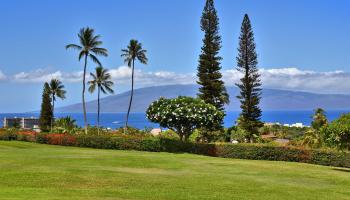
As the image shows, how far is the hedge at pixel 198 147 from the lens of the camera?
4044cm

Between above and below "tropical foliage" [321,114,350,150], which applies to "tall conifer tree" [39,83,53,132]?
Result: above

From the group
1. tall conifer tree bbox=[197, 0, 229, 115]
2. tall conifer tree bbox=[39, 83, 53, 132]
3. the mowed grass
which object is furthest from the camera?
tall conifer tree bbox=[39, 83, 53, 132]

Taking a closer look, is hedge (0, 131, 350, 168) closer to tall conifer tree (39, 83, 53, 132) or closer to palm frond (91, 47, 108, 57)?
palm frond (91, 47, 108, 57)

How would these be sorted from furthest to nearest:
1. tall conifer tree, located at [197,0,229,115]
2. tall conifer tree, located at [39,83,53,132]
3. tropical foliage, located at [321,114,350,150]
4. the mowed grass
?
tall conifer tree, located at [39,83,53,132], tall conifer tree, located at [197,0,229,115], tropical foliage, located at [321,114,350,150], the mowed grass

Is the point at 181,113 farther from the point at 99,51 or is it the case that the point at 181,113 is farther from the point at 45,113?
the point at 45,113

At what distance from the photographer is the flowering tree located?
5034 cm

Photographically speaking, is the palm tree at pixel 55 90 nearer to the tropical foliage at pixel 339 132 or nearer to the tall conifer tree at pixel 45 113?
the tall conifer tree at pixel 45 113

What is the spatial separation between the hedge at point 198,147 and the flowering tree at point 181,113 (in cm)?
393

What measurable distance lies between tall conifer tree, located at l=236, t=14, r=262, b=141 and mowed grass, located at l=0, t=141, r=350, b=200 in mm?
35845

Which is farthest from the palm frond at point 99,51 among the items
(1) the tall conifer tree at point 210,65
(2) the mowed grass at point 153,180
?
(2) the mowed grass at point 153,180

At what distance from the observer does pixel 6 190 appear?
61.8 feet

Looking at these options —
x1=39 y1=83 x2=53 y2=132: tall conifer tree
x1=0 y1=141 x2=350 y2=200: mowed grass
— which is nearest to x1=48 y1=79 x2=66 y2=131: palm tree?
x1=39 y1=83 x2=53 y2=132: tall conifer tree

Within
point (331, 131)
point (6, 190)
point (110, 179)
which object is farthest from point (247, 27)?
point (6, 190)

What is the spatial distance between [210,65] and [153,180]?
45.4 m
